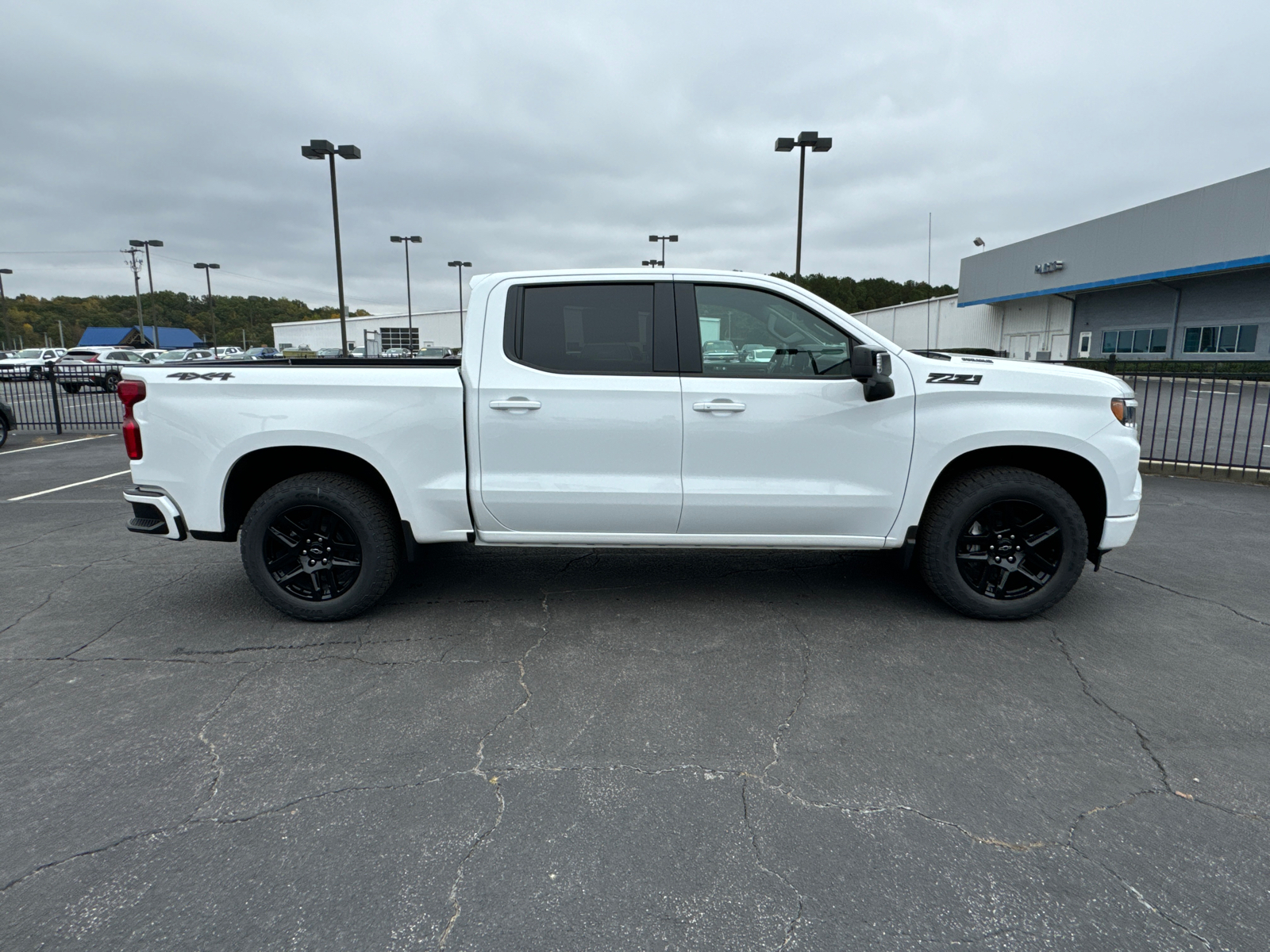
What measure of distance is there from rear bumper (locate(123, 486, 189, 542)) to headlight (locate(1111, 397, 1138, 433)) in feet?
17.1

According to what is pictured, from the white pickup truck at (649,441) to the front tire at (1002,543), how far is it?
1 cm

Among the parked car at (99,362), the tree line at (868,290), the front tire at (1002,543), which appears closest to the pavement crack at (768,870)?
the front tire at (1002,543)

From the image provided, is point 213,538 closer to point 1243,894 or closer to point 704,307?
point 704,307

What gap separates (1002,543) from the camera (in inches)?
163

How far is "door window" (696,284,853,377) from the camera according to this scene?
3.98 metres

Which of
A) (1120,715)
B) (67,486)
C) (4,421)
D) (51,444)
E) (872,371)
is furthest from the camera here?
(51,444)

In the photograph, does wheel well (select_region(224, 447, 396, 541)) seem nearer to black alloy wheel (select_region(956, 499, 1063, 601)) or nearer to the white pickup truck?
the white pickup truck

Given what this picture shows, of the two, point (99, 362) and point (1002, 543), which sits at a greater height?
point (99, 362)

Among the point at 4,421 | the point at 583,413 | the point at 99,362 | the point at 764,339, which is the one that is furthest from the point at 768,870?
the point at 99,362

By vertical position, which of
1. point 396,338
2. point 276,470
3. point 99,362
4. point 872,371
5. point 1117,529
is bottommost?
point 1117,529

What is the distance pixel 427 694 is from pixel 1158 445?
12.3 metres

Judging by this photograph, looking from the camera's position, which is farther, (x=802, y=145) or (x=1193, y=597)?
(x=802, y=145)

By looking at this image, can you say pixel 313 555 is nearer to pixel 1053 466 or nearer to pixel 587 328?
pixel 587 328

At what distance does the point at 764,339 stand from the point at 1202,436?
12.2 m
